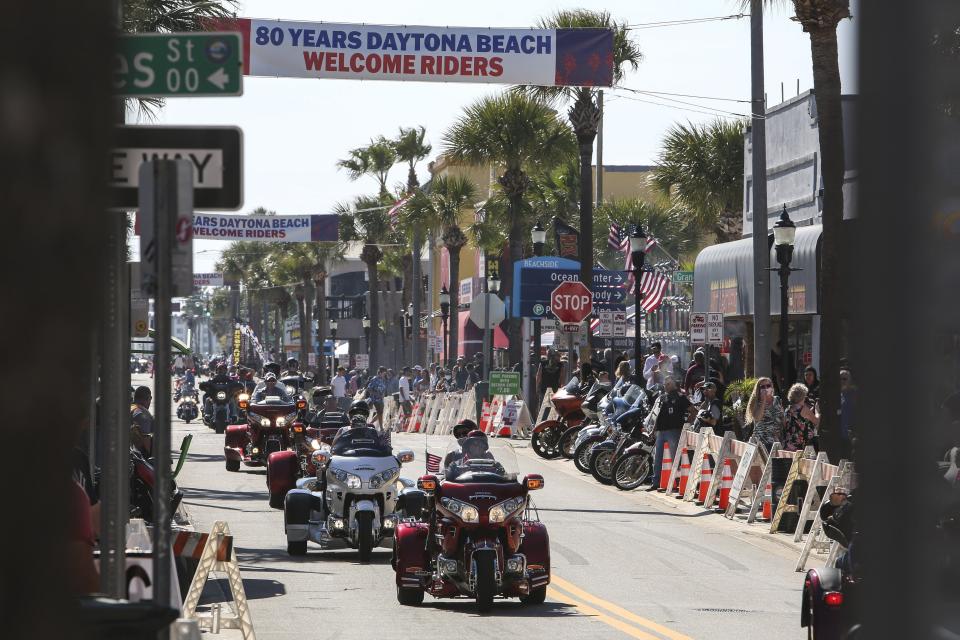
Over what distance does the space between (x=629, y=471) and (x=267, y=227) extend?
99.3 ft

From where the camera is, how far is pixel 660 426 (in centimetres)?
2459

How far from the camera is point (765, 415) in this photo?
21.1 metres

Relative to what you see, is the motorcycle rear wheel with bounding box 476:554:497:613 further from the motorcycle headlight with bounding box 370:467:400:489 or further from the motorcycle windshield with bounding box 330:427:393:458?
the motorcycle windshield with bounding box 330:427:393:458

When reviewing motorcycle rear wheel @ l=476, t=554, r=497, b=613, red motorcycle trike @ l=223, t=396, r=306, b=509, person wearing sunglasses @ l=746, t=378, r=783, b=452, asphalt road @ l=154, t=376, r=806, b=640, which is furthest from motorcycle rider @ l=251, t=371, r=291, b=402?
motorcycle rear wheel @ l=476, t=554, r=497, b=613

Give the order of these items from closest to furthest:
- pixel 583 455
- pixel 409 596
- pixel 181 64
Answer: pixel 181 64, pixel 409 596, pixel 583 455

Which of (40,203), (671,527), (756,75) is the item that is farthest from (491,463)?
(756,75)

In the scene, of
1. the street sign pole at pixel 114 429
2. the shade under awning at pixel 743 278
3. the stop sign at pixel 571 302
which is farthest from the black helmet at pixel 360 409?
the street sign pole at pixel 114 429

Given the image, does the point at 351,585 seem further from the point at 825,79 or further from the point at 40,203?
the point at 40,203

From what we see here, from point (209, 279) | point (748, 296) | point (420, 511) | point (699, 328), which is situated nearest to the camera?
point (420, 511)

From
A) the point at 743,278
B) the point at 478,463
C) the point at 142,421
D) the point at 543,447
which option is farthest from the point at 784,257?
the point at 478,463

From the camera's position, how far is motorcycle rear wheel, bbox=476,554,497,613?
43.0 ft

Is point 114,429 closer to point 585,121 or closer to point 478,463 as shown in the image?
point 478,463

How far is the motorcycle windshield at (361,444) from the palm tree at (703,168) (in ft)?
91.2

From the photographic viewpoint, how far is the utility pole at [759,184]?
2600 cm
